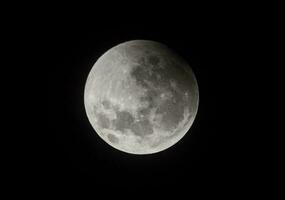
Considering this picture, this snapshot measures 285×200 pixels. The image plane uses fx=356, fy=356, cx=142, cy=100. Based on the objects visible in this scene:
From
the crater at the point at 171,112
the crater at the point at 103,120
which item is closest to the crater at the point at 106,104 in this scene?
the crater at the point at 103,120

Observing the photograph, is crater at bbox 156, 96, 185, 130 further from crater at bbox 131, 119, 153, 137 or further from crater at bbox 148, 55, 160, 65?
crater at bbox 148, 55, 160, 65

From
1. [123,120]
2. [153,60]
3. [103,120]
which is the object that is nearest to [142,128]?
[123,120]

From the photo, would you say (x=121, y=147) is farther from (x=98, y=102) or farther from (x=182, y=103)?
(x=182, y=103)

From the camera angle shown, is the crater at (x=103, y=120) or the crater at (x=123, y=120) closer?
the crater at (x=123, y=120)

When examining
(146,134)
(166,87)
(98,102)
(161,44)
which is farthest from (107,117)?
(161,44)

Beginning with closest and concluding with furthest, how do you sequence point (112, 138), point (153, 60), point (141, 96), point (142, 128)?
point (141, 96), point (142, 128), point (153, 60), point (112, 138)

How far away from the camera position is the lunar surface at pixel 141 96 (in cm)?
480

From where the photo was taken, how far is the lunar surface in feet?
15.8

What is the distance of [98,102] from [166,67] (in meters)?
1.08

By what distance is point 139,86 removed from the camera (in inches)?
188

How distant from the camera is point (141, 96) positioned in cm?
477

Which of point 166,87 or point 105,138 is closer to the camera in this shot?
point 166,87

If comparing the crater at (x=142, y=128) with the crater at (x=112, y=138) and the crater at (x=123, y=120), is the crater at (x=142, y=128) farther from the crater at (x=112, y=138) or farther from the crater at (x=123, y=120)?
the crater at (x=112, y=138)

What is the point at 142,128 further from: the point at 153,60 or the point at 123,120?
the point at 153,60
